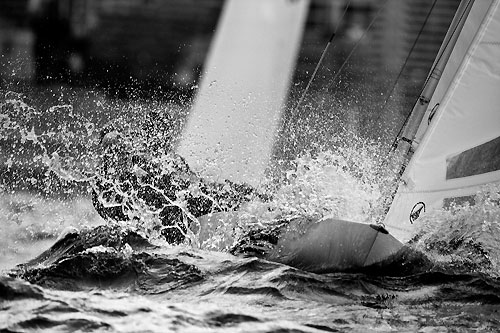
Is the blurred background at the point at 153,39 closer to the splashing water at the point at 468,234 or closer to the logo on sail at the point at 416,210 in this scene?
the logo on sail at the point at 416,210

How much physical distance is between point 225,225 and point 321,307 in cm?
106

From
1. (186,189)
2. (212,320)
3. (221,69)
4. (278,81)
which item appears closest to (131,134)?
(186,189)

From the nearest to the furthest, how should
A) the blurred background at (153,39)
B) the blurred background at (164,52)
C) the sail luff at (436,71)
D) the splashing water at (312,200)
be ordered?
the splashing water at (312,200) → the sail luff at (436,71) → the blurred background at (164,52) → the blurred background at (153,39)

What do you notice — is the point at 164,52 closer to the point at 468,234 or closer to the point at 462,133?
the point at 462,133

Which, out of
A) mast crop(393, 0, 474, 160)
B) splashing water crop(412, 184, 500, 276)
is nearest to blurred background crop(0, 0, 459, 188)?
mast crop(393, 0, 474, 160)

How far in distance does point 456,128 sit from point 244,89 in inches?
188

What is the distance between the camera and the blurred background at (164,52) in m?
8.62

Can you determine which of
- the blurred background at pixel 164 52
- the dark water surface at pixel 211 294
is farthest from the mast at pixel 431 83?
the blurred background at pixel 164 52

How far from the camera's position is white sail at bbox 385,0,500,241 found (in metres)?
3.78

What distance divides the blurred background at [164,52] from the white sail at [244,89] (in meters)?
0.21

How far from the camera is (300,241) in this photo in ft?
11.2

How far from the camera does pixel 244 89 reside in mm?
8484

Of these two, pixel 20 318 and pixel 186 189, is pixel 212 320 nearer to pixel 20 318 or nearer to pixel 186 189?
pixel 20 318

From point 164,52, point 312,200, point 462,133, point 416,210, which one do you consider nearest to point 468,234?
point 416,210
